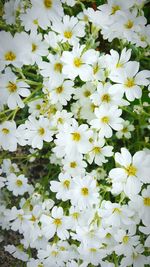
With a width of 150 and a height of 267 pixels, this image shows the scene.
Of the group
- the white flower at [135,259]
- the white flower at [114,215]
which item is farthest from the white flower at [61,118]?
the white flower at [135,259]

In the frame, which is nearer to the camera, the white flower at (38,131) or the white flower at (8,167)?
the white flower at (38,131)

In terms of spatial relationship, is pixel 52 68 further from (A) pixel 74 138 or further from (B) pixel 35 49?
(A) pixel 74 138

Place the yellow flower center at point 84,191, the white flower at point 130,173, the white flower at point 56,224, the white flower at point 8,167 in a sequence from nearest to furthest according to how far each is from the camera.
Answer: the white flower at point 130,173 → the yellow flower center at point 84,191 → the white flower at point 56,224 → the white flower at point 8,167

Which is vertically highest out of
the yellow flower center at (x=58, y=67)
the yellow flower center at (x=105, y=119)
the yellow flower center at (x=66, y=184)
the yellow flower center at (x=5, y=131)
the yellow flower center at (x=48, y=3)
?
the yellow flower center at (x=48, y=3)

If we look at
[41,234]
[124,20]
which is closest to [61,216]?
[41,234]

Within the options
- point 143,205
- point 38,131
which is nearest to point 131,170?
Answer: point 143,205

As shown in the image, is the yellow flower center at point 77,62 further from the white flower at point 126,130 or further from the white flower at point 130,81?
the white flower at point 126,130

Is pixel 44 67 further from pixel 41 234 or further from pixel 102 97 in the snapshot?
pixel 41 234
